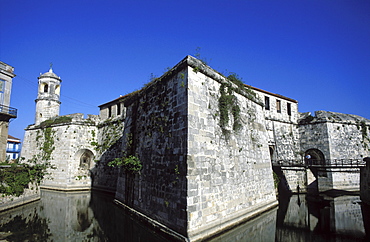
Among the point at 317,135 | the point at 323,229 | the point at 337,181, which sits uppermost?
the point at 317,135

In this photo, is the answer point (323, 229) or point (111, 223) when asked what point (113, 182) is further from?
point (323, 229)

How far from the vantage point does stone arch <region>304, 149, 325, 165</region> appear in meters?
16.6

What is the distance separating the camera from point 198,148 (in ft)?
23.1

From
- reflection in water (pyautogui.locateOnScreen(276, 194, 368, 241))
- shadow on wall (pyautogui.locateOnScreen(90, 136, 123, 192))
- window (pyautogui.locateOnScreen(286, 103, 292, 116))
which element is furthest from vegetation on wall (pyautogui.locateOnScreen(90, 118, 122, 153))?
window (pyautogui.locateOnScreen(286, 103, 292, 116))

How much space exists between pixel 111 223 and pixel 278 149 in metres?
13.2

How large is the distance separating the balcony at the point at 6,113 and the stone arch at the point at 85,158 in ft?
17.6

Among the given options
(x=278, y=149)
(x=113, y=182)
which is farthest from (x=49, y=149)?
(x=278, y=149)

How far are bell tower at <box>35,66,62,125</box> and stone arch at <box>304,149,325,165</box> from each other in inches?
899

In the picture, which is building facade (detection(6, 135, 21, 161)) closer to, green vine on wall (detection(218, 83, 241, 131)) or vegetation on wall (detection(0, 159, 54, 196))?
vegetation on wall (detection(0, 159, 54, 196))

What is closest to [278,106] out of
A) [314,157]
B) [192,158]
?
[314,157]

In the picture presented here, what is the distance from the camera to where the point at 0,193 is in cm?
1028

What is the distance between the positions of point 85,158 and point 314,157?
19.2 metres

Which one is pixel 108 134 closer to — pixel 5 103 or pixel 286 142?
pixel 5 103

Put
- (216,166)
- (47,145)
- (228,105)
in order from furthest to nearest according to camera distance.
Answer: (47,145) < (228,105) < (216,166)
